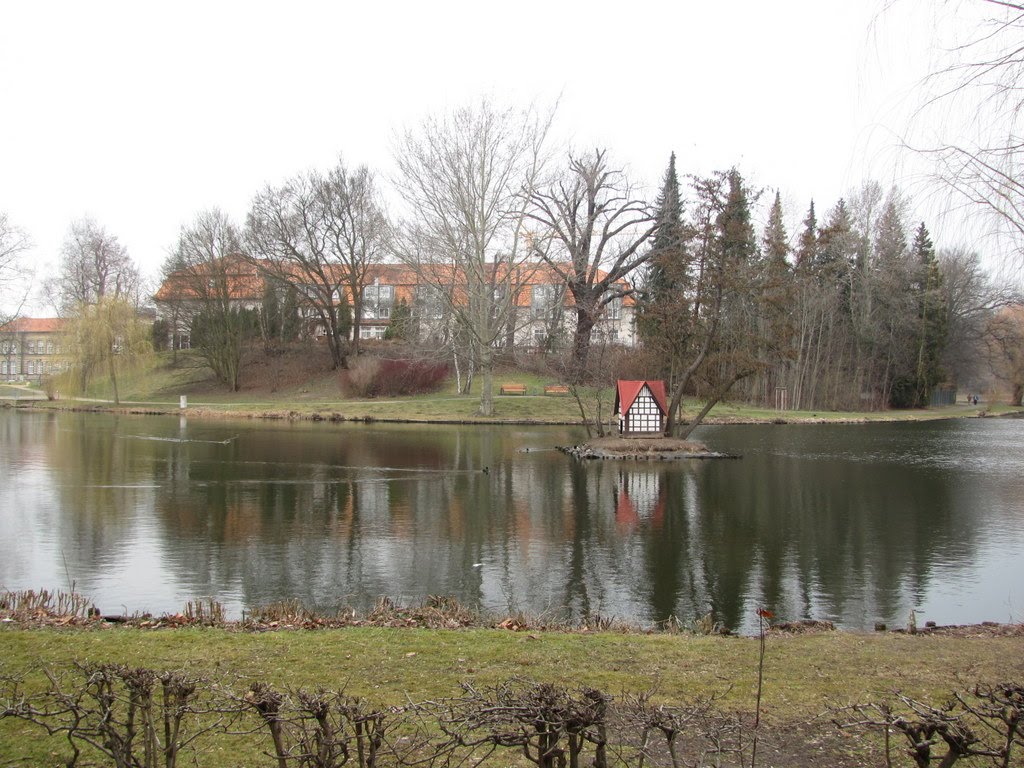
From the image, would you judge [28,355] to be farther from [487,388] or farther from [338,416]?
[487,388]

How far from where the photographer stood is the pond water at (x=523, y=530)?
434 inches

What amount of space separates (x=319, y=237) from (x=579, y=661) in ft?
164

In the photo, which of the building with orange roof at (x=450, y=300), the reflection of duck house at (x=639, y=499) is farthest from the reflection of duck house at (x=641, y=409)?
the reflection of duck house at (x=639, y=499)

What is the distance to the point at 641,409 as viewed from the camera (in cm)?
3075

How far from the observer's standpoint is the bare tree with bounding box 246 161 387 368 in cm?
5241

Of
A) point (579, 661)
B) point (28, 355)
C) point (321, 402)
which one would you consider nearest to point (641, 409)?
point (321, 402)

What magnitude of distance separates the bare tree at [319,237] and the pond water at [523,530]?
2515 cm

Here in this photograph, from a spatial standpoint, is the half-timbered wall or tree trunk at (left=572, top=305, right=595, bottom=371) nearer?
the half-timbered wall

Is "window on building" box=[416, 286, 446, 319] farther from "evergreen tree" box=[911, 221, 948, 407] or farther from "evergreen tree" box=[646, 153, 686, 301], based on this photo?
"evergreen tree" box=[911, 221, 948, 407]

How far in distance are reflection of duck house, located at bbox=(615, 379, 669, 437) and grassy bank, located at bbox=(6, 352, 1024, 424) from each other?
32.5 ft

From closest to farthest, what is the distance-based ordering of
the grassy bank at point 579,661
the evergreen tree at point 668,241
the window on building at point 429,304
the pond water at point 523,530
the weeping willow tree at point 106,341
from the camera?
the grassy bank at point 579,661, the pond water at point 523,530, the evergreen tree at point 668,241, the window on building at point 429,304, the weeping willow tree at point 106,341

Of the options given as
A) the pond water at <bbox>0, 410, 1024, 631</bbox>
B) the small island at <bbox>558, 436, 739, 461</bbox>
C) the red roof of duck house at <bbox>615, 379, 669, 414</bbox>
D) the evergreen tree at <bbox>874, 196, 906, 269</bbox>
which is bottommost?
the pond water at <bbox>0, 410, 1024, 631</bbox>

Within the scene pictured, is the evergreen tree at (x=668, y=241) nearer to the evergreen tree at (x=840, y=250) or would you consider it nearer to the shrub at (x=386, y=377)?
the evergreen tree at (x=840, y=250)

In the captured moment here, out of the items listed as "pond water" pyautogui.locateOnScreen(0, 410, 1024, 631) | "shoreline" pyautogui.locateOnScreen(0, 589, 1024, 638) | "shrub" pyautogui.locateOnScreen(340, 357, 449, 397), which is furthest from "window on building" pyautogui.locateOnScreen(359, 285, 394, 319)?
"shoreline" pyautogui.locateOnScreen(0, 589, 1024, 638)
